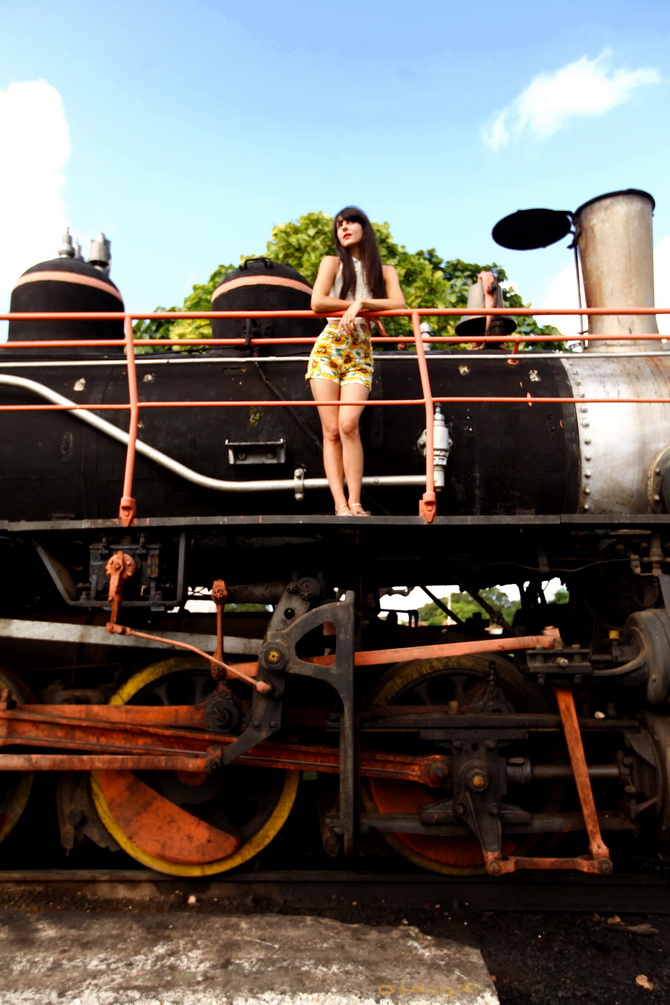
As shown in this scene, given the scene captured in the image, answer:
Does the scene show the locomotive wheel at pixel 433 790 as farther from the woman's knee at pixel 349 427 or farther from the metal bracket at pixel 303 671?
the woman's knee at pixel 349 427

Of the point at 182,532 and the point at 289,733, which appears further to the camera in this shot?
the point at 289,733

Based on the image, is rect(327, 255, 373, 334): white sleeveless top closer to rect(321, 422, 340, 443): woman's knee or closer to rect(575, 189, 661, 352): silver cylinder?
rect(321, 422, 340, 443): woman's knee

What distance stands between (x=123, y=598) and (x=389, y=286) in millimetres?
2147

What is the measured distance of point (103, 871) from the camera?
3.72m

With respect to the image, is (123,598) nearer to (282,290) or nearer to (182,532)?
(182,532)

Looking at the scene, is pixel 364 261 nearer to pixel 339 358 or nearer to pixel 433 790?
pixel 339 358

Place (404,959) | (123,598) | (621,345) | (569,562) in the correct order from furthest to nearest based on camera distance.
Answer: (621,345) < (569,562) < (123,598) < (404,959)

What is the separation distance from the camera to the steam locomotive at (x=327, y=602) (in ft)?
10.8

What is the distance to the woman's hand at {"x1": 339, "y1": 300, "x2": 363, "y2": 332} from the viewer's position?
3.47 metres

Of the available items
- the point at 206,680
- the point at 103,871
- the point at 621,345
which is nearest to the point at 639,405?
the point at 621,345

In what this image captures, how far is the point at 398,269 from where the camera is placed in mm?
12023

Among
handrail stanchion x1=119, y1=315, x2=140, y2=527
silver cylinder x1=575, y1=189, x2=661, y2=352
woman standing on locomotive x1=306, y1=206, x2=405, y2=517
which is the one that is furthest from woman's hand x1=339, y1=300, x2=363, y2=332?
silver cylinder x1=575, y1=189, x2=661, y2=352

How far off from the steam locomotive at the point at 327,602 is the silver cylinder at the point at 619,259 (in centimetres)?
24

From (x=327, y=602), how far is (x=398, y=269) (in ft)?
32.0
